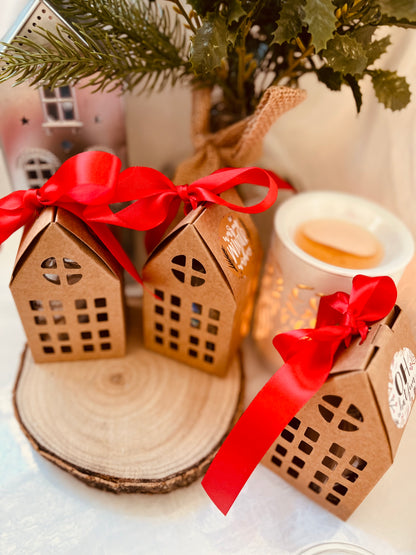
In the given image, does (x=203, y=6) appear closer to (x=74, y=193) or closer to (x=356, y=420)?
(x=74, y=193)

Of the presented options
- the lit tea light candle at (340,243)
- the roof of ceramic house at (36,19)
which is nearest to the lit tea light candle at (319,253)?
the lit tea light candle at (340,243)

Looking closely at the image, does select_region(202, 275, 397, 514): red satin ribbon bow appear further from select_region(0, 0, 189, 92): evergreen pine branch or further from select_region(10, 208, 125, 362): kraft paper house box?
select_region(0, 0, 189, 92): evergreen pine branch

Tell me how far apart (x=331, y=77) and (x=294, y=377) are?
1.22 feet

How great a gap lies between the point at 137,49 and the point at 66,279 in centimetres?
31

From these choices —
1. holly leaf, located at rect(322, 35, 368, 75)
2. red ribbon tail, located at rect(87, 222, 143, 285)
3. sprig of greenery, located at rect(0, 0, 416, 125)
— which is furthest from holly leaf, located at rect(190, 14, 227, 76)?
red ribbon tail, located at rect(87, 222, 143, 285)

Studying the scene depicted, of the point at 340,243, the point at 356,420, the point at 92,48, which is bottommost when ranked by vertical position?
the point at 356,420

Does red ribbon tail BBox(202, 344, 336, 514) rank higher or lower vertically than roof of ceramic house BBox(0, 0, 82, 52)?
lower

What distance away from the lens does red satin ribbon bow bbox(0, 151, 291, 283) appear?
548 mm

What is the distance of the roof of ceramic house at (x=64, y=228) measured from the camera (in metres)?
0.55

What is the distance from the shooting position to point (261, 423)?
533mm

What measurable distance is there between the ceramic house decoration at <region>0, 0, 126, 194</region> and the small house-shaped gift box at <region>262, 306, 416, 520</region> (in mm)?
453

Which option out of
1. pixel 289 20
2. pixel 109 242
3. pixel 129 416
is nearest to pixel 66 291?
pixel 109 242

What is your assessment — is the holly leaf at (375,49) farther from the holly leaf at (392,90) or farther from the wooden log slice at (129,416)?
the wooden log slice at (129,416)

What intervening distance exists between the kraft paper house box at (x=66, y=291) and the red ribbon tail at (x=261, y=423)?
24cm
